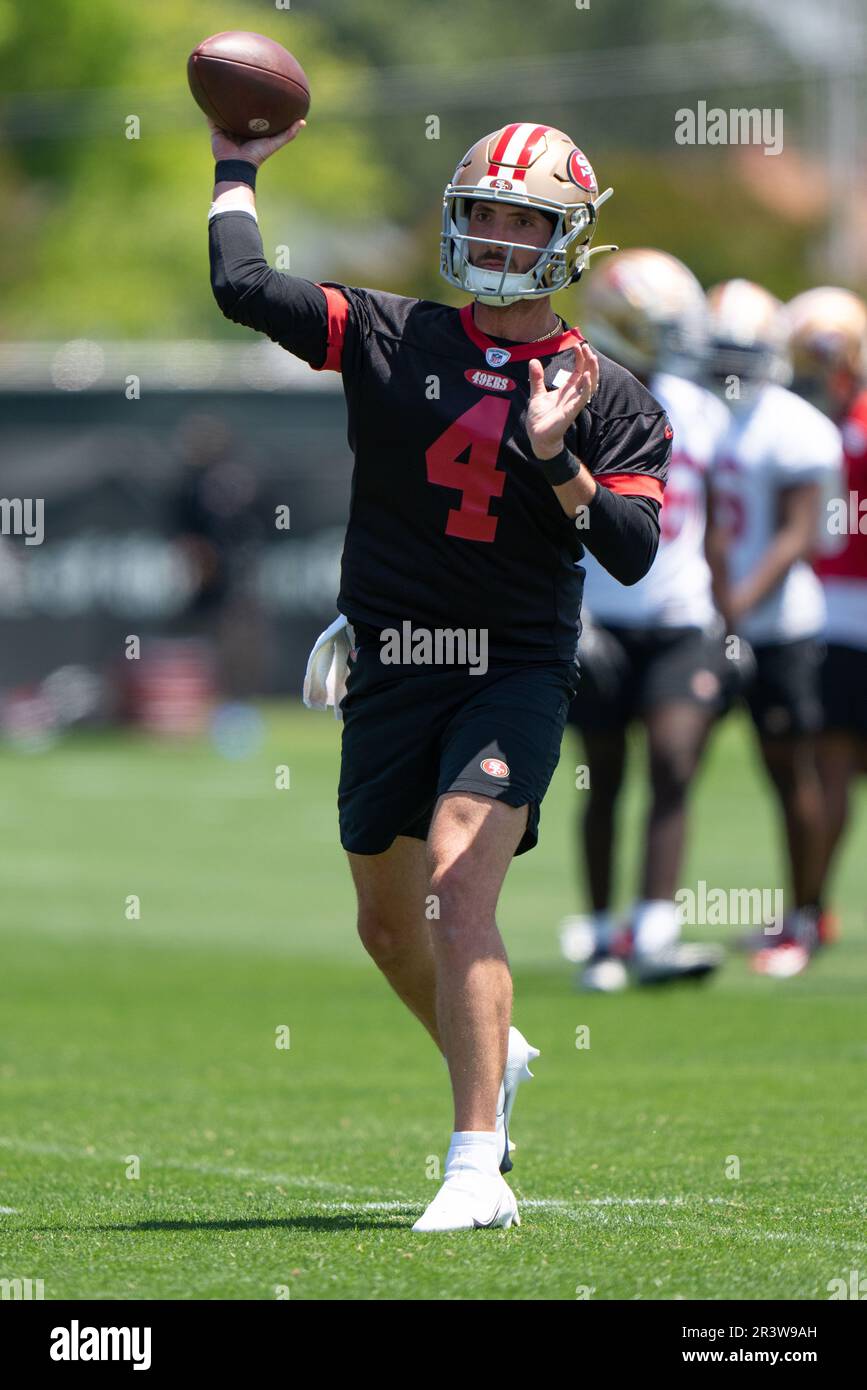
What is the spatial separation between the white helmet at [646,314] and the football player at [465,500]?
453cm

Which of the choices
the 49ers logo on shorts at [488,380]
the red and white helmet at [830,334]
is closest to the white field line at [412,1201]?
the 49ers logo on shorts at [488,380]

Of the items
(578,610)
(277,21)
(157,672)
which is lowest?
(578,610)

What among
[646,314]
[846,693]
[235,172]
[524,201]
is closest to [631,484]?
[524,201]

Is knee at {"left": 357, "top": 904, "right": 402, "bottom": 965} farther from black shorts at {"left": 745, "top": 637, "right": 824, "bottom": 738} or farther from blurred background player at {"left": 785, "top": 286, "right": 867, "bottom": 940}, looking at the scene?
blurred background player at {"left": 785, "top": 286, "right": 867, "bottom": 940}

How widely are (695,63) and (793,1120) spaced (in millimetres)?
45271

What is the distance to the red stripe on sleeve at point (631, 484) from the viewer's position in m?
5.40

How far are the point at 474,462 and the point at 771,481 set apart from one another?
5.39m

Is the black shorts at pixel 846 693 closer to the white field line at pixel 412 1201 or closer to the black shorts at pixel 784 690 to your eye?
the black shorts at pixel 784 690

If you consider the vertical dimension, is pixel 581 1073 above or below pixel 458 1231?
above

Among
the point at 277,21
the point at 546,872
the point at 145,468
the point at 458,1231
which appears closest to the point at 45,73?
the point at 277,21

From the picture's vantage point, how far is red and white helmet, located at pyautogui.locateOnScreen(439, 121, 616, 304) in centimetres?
544

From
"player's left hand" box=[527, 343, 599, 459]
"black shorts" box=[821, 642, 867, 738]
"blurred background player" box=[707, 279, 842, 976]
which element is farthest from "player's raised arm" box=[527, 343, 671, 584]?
"black shorts" box=[821, 642, 867, 738]

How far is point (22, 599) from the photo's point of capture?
22359 mm
